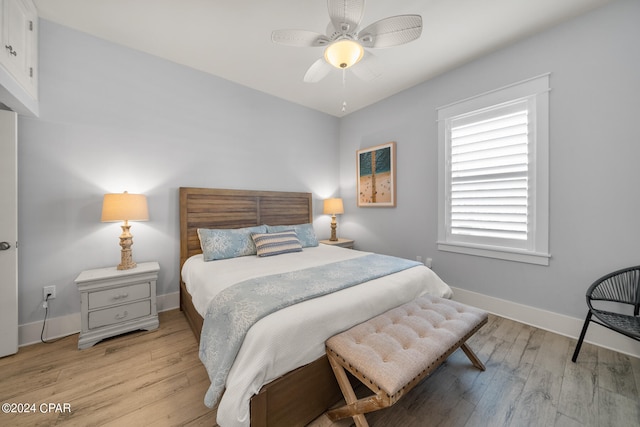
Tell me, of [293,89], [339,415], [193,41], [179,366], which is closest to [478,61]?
[293,89]

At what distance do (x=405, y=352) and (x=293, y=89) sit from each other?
11.2 feet

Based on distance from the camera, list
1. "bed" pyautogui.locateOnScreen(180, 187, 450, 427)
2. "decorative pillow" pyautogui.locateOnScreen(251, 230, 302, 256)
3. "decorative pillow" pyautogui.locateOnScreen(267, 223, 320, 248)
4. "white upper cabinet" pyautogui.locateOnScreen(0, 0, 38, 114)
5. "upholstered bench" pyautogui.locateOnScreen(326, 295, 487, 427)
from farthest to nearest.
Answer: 1. "decorative pillow" pyautogui.locateOnScreen(267, 223, 320, 248)
2. "decorative pillow" pyautogui.locateOnScreen(251, 230, 302, 256)
3. "white upper cabinet" pyautogui.locateOnScreen(0, 0, 38, 114)
4. "bed" pyautogui.locateOnScreen(180, 187, 450, 427)
5. "upholstered bench" pyautogui.locateOnScreen(326, 295, 487, 427)

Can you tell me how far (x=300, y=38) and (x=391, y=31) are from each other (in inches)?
26.0

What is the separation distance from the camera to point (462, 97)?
2850mm

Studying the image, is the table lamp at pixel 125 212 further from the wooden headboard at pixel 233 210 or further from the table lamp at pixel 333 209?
the table lamp at pixel 333 209

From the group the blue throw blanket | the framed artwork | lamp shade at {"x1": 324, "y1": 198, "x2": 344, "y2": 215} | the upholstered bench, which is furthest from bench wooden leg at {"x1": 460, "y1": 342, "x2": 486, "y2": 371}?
lamp shade at {"x1": 324, "y1": 198, "x2": 344, "y2": 215}

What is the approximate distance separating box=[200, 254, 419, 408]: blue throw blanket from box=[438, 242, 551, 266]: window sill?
1.34m

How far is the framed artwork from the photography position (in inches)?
141

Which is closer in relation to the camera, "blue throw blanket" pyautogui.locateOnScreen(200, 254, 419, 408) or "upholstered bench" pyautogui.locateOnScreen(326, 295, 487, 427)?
"upholstered bench" pyautogui.locateOnScreen(326, 295, 487, 427)

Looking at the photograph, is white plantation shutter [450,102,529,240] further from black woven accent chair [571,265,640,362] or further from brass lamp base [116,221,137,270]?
brass lamp base [116,221,137,270]

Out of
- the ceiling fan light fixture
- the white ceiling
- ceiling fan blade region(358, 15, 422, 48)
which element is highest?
the white ceiling

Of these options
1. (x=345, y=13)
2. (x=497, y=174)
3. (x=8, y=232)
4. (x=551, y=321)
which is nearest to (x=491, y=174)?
(x=497, y=174)

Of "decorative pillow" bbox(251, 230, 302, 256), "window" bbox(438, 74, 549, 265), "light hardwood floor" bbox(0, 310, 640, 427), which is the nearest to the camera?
"light hardwood floor" bbox(0, 310, 640, 427)

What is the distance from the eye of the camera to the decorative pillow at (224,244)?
2579 millimetres
